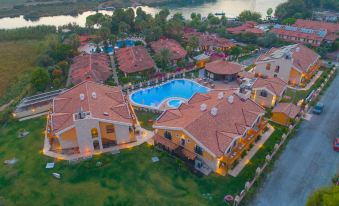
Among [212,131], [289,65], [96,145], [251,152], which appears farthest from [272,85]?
[96,145]

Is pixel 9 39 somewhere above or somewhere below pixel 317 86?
above

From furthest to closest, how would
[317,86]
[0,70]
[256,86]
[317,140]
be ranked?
[0,70], [317,86], [256,86], [317,140]

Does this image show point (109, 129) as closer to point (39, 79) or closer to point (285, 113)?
point (39, 79)

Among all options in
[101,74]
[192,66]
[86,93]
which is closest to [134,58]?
[101,74]

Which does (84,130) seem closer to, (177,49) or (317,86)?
(177,49)

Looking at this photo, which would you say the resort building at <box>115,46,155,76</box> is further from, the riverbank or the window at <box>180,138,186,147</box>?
the riverbank

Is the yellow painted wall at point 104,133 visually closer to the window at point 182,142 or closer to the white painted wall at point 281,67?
the window at point 182,142

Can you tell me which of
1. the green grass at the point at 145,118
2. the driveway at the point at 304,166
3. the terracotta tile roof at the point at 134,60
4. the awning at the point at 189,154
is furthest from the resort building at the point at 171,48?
the awning at the point at 189,154
